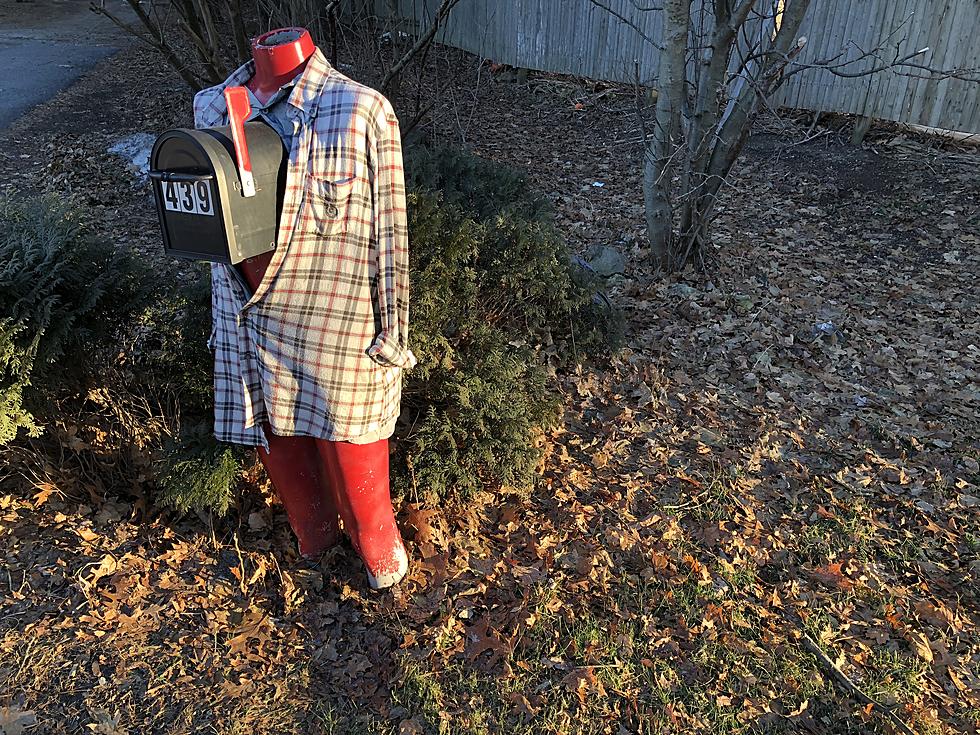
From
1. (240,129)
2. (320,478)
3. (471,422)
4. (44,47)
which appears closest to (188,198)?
(240,129)

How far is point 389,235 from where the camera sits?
240 centimetres

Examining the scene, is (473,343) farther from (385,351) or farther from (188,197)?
(188,197)

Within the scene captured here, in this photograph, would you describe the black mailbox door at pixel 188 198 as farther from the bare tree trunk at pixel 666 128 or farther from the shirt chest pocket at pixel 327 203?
the bare tree trunk at pixel 666 128

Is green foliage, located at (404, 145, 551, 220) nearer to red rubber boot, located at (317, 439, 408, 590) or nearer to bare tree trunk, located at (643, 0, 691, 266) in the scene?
bare tree trunk, located at (643, 0, 691, 266)

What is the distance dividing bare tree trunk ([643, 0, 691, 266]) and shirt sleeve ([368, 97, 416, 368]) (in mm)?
3427

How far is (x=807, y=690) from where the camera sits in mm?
2850

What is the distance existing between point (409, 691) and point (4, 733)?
1408 mm

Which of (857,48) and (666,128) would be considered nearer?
(666,128)

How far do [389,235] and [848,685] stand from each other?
2.36 metres

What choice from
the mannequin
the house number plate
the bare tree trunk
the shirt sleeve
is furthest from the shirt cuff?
the bare tree trunk

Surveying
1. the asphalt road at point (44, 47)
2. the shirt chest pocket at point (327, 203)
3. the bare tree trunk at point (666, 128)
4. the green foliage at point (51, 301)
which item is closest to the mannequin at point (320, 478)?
the shirt chest pocket at point (327, 203)

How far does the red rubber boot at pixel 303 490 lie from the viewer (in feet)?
9.60

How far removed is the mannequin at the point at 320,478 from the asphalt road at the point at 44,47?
26.5 ft

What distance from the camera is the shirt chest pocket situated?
2279 millimetres
